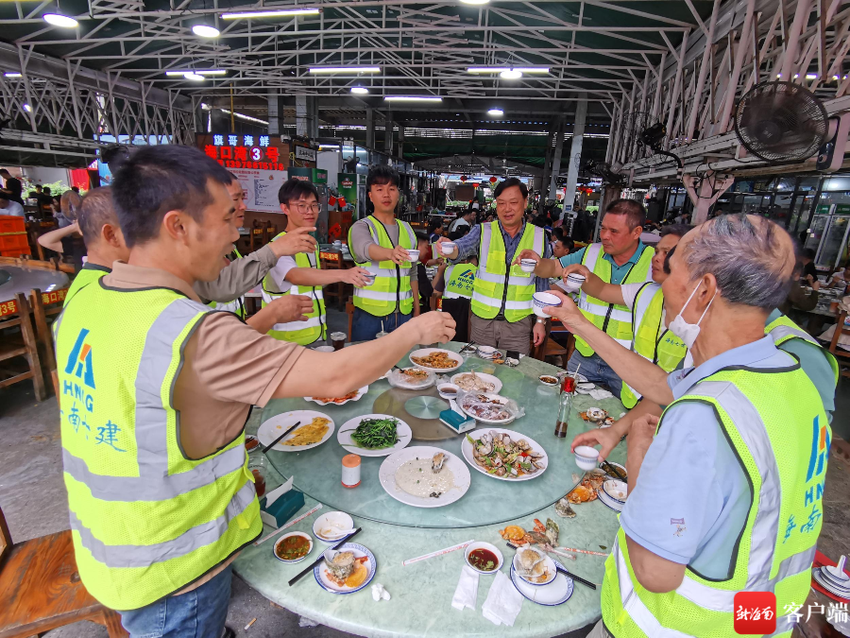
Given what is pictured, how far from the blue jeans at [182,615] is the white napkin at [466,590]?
0.72m

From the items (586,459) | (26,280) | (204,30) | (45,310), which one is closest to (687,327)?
(586,459)

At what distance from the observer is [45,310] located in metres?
4.14

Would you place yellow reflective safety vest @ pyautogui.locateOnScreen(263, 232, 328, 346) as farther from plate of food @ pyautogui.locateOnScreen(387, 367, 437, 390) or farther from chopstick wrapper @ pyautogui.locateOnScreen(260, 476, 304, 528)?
chopstick wrapper @ pyautogui.locateOnScreen(260, 476, 304, 528)

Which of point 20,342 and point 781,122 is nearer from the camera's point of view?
point 781,122

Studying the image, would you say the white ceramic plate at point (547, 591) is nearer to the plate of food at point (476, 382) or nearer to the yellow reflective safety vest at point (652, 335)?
the plate of food at point (476, 382)

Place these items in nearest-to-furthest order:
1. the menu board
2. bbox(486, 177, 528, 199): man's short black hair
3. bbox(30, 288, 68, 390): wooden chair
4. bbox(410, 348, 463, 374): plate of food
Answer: bbox(410, 348, 463, 374): plate of food < bbox(486, 177, 528, 199): man's short black hair < bbox(30, 288, 68, 390): wooden chair < the menu board

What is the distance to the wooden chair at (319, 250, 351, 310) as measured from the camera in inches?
281

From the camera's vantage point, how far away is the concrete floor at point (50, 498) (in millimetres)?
2039

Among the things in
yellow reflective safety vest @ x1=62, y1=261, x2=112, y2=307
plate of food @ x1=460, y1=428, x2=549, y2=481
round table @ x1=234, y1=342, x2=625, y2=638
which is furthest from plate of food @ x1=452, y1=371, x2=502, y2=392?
yellow reflective safety vest @ x1=62, y1=261, x2=112, y2=307

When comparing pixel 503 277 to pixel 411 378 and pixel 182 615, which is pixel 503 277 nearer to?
pixel 411 378

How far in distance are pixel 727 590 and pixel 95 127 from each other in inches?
696

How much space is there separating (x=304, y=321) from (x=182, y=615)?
2.11 metres

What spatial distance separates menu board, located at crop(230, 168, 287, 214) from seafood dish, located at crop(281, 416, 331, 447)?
990 centimetres

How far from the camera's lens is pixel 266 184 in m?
10.9
